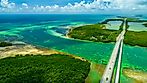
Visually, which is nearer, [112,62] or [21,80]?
[21,80]

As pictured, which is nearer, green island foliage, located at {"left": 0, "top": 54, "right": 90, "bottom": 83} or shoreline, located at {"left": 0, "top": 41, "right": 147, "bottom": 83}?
green island foliage, located at {"left": 0, "top": 54, "right": 90, "bottom": 83}

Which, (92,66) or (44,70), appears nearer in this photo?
(44,70)

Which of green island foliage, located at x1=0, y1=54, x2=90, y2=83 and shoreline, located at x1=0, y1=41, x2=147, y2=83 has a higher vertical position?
green island foliage, located at x1=0, y1=54, x2=90, y2=83

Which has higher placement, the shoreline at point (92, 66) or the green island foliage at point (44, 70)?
the green island foliage at point (44, 70)

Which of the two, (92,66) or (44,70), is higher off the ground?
(44,70)

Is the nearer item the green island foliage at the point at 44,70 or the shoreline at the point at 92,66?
the green island foliage at the point at 44,70

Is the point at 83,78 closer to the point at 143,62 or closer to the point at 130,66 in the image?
the point at 130,66

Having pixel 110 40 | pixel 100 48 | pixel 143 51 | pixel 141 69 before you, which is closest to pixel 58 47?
pixel 100 48

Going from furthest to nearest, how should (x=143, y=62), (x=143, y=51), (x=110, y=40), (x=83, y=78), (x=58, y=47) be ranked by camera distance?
(x=110, y=40) → (x=58, y=47) → (x=143, y=51) → (x=143, y=62) → (x=83, y=78)
